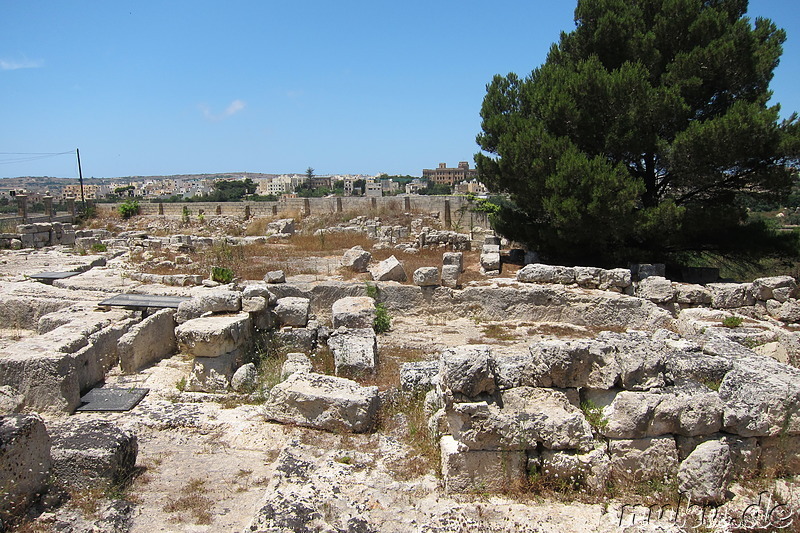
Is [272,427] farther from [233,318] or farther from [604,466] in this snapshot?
[604,466]

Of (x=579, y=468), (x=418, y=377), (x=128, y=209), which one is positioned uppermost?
(x=128, y=209)

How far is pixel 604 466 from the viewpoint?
419 cm

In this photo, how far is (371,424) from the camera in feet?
17.6

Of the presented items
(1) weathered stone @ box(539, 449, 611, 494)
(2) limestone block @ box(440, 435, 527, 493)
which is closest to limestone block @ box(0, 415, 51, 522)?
(2) limestone block @ box(440, 435, 527, 493)

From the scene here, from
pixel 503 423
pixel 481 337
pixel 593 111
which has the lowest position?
pixel 481 337

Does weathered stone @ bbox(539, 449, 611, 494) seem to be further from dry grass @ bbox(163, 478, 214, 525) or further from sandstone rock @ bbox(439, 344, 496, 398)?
dry grass @ bbox(163, 478, 214, 525)

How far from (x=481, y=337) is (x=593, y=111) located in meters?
6.79

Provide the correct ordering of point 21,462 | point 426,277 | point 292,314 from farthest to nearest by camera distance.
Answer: point 426,277 < point 292,314 < point 21,462

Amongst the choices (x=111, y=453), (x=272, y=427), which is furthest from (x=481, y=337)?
(x=111, y=453)

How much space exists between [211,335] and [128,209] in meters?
29.0

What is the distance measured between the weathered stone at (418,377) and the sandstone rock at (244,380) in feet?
6.25

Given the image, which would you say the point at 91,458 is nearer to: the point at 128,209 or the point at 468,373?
the point at 468,373

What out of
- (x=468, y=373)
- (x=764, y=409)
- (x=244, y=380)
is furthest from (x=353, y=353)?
(x=764, y=409)

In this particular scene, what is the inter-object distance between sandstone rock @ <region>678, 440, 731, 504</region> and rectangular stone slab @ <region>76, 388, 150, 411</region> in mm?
5261
